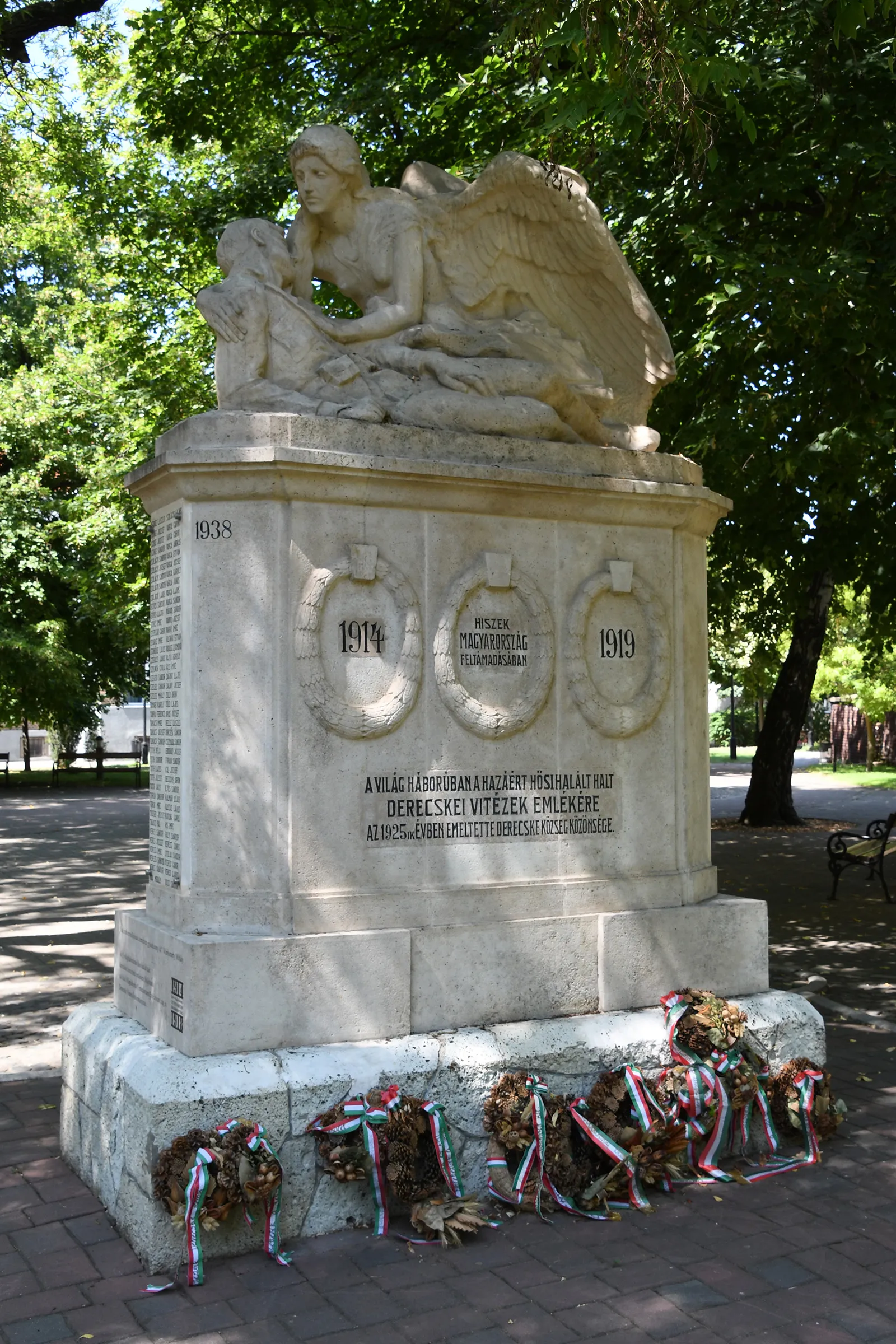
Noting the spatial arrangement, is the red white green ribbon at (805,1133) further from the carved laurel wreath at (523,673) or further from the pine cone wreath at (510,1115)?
the carved laurel wreath at (523,673)

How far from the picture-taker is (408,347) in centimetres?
581

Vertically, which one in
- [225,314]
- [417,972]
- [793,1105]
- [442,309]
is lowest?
[793,1105]

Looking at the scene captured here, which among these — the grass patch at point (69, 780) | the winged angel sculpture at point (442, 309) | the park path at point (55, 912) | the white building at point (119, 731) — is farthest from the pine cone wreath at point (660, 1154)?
the white building at point (119, 731)

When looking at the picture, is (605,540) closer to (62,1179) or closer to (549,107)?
(62,1179)

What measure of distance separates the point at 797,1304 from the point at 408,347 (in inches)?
162

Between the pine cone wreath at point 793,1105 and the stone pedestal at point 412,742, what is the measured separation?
0.46 m

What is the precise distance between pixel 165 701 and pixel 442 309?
2249 mm

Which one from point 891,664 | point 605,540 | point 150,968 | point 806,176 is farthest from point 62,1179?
point 891,664

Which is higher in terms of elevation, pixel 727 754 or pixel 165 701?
pixel 165 701

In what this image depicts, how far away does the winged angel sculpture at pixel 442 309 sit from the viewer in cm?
552

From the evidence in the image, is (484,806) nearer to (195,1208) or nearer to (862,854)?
(195,1208)

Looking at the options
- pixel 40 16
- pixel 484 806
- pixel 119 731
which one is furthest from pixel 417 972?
Answer: pixel 119 731

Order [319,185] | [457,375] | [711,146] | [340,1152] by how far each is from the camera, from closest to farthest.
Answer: [340,1152], [457,375], [319,185], [711,146]

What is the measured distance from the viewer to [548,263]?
20.4 ft
